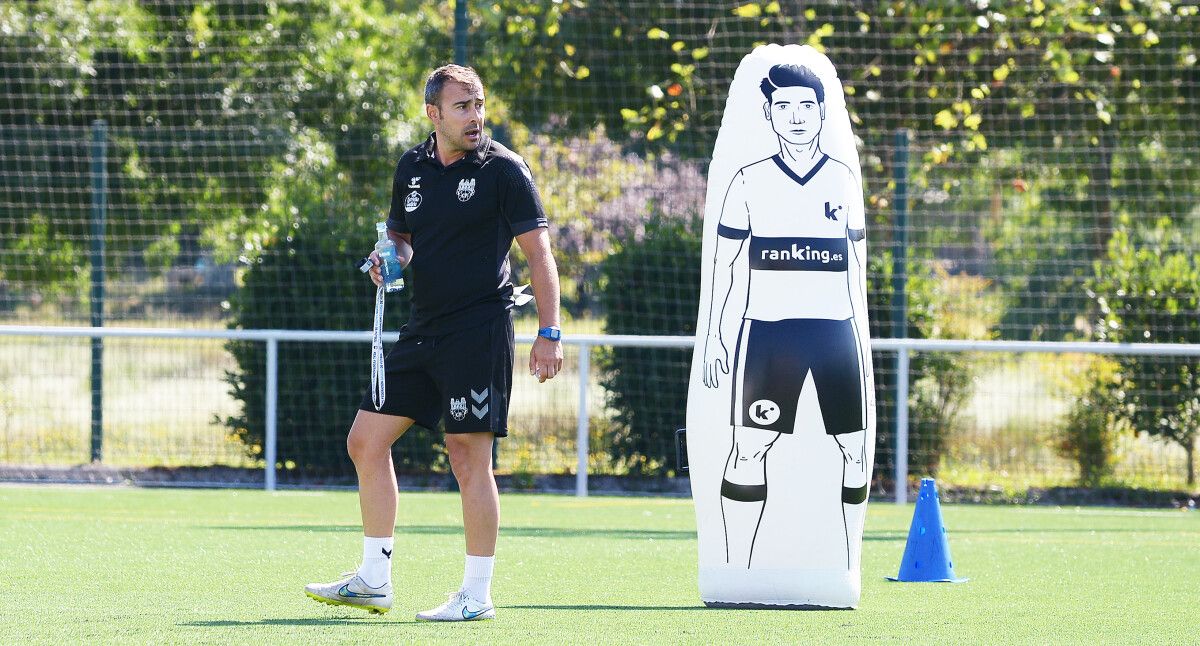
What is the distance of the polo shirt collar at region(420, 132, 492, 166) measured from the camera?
5.27 m

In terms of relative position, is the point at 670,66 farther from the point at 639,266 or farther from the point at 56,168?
the point at 56,168

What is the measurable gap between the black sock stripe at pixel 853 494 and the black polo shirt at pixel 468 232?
50.3 inches

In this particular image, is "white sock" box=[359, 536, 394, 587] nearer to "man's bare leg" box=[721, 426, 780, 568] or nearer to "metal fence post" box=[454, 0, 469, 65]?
"man's bare leg" box=[721, 426, 780, 568]

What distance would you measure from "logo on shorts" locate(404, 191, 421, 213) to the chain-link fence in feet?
19.5

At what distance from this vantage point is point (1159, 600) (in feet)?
19.0

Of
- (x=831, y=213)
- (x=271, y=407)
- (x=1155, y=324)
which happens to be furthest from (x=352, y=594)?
(x=1155, y=324)

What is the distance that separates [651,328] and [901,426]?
6.63ft

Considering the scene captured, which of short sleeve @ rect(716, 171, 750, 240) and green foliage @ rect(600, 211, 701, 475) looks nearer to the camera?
short sleeve @ rect(716, 171, 750, 240)

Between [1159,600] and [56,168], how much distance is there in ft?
33.0

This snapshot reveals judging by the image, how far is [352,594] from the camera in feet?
16.8

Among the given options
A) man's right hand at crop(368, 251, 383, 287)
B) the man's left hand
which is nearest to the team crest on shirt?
man's right hand at crop(368, 251, 383, 287)

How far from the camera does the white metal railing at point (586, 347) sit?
10117 mm

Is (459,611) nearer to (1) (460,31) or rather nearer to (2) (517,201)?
(2) (517,201)

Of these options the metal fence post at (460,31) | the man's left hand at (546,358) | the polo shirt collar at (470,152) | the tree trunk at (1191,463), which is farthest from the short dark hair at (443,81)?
the tree trunk at (1191,463)
